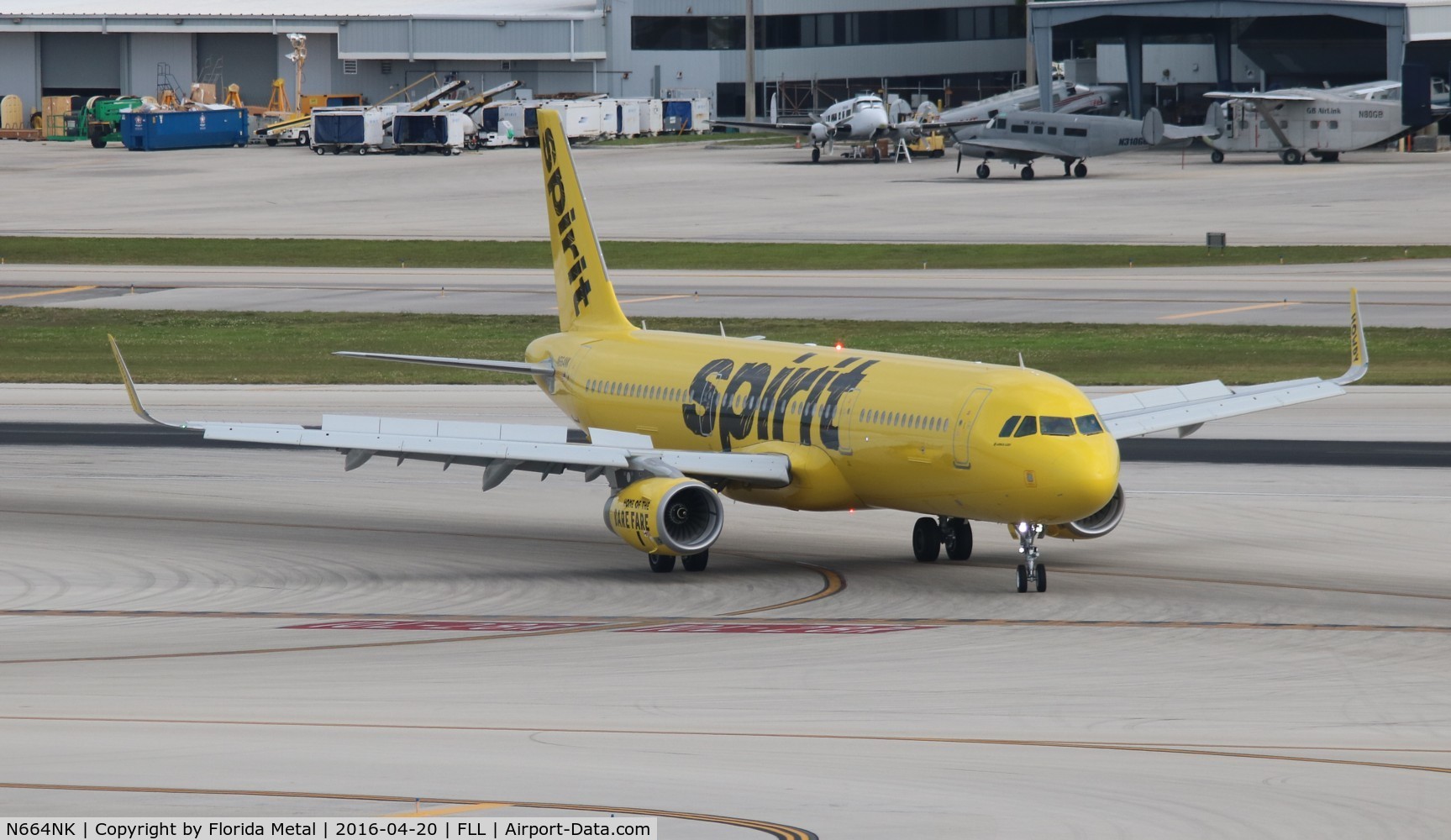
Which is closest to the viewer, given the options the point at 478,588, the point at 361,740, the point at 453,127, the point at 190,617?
the point at 361,740

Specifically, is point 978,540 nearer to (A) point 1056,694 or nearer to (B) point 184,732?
(A) point 1056,694

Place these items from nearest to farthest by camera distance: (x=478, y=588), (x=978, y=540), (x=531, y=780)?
(x=531, y=780) < (x=478, y=588) < (x=978, y=540)

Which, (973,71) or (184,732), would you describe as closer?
(184,732)

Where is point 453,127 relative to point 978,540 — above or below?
above

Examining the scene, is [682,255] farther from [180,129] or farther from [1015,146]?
[180,129]

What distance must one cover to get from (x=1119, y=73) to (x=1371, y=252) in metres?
78.5

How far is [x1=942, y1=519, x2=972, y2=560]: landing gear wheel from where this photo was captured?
37.5m

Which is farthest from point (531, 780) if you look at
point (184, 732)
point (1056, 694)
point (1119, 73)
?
point (1119, 73)

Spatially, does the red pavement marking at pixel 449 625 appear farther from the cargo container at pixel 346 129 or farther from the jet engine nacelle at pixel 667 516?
the cargo container at pixel 346 129

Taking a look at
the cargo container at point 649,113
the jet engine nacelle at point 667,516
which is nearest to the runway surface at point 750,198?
the cargo container at point 649,113

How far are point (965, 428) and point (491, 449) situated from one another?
8.65 m

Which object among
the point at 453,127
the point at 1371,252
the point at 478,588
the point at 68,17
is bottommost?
the point at 478,588

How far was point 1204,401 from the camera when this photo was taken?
3991 centimetres

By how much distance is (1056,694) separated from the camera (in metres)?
26.2
